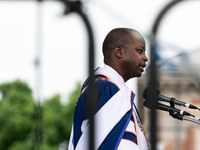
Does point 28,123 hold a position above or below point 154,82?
below

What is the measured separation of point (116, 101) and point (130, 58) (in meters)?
0.36

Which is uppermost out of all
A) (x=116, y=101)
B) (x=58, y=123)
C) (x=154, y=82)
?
(x=154, y=82)

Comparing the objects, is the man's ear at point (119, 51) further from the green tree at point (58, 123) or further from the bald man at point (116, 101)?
the green tree at point (58, 123)

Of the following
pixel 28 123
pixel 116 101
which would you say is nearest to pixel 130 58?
pixel 116 101

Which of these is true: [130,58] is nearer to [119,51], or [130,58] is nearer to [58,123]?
[119,51]

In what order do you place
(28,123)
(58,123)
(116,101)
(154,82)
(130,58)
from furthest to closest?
(58,123) < (28,123) < (130,58) < (116,101) < (154,82)

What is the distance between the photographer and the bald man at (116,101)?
2332 millimetres

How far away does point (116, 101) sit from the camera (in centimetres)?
243

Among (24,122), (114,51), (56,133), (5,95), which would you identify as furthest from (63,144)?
(114,51)

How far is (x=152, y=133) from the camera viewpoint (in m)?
1.57

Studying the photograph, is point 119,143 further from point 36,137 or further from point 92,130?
point 36,137

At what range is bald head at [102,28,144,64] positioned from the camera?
8.77 feet

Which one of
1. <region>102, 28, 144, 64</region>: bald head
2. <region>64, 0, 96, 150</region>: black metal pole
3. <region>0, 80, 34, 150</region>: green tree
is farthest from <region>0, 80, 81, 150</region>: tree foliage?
<region>64, 0, 96, 150</region>: black metal pole

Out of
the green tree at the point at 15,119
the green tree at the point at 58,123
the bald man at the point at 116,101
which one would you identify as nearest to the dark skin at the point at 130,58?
the bald man at the point at 116,101
